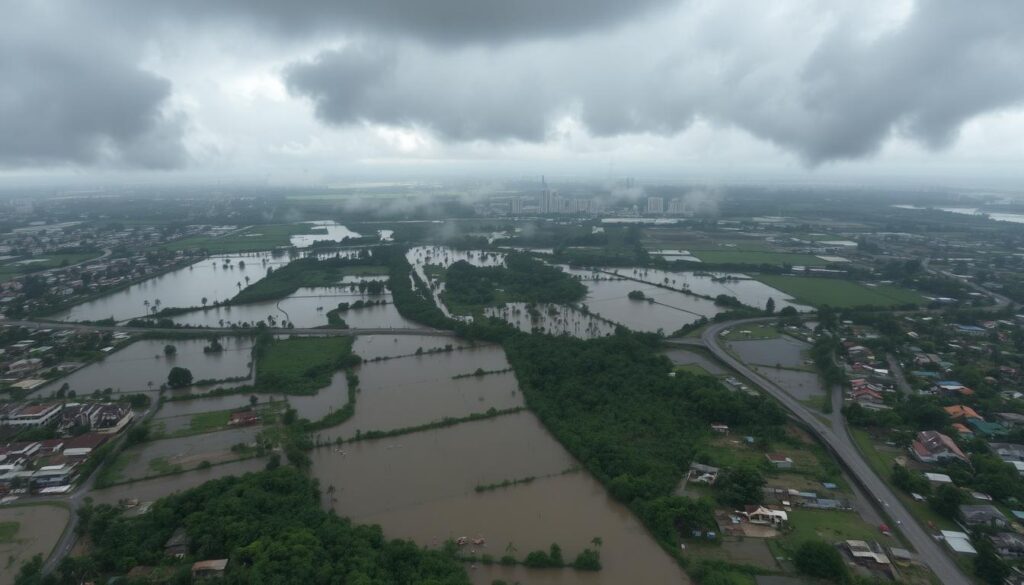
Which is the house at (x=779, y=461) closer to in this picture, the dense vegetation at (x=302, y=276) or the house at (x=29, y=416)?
the house at (x=29, y=416)

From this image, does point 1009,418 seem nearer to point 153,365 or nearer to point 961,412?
point 961,412

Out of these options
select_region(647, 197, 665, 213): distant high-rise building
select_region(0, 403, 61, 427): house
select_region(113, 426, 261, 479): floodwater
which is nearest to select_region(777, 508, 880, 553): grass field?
select_region(113, 426, 261, 479): floodwater

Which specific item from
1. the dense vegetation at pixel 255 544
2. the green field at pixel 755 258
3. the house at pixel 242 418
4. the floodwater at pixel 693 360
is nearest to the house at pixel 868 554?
the dense vegetation at pixel 255 544

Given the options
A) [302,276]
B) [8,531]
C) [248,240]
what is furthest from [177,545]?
[248,240]

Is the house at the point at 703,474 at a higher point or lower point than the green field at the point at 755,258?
lower

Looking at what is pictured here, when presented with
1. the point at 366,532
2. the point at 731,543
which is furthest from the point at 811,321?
the point at 366,532

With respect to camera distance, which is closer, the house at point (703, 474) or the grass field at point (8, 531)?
the grass field at point (8, 531)

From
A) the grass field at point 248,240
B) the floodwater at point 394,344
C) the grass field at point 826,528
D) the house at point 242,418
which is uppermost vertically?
the grass field at point 248,240
